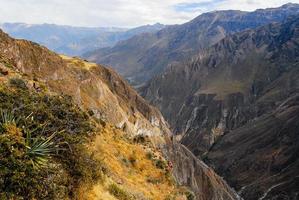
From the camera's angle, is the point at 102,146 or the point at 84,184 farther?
the point at 102,146

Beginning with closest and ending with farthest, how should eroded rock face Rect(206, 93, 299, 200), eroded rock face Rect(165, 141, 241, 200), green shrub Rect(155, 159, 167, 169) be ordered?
green shrub Rect(155, 159, 167, 169) < eroded rock face Rect(165, 141, 241, 200) < eroded rock face Rect(206, 93, 299, 200)

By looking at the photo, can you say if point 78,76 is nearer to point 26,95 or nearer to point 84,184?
point 26,95

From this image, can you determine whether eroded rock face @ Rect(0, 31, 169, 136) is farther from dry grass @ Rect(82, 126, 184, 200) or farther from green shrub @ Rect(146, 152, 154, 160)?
green shrub @ Rect(146, 152, 154, 160)

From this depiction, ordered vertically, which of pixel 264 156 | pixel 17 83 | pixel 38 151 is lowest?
pixel 264 156

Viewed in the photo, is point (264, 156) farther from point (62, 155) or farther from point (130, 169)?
point (62, 155)

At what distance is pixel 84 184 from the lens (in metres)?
20.3

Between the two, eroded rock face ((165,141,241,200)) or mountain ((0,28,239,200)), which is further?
eroded rock face ((165,141,241,200))

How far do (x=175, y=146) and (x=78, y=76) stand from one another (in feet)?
146

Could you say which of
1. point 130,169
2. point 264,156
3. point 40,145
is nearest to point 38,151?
point 40,145

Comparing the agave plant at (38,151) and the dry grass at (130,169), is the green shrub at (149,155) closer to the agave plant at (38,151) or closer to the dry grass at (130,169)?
the dry grass at (130,169)

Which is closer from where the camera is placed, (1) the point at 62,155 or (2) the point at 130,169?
(1) the point at 62,155

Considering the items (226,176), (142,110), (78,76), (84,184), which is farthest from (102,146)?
(226,176)

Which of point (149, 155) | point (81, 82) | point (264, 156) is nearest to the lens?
point (149, 155)

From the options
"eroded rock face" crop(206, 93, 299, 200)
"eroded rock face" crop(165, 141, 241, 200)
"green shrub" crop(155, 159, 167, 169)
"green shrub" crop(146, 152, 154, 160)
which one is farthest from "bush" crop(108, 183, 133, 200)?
"eroded rock face" crop(206, 93, 299, 200)
